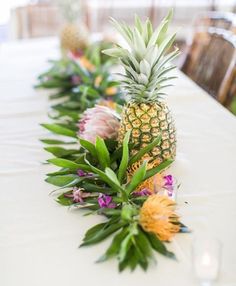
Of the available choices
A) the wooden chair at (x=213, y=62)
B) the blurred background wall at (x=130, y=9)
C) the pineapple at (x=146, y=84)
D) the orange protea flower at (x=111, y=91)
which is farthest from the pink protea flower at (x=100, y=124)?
the blurred background wall at (x=130, y=9)

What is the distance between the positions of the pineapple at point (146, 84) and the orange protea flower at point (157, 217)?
187 millimetres

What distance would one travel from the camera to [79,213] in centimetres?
89

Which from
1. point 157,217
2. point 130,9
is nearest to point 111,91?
point 157,217

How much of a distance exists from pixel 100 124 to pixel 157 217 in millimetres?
391

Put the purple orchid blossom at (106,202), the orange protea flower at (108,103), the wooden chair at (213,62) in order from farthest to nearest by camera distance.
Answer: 1. the wooden chair at (213,62)
2. the orange protea flower at (108,103)
3. the purple orchid blossom at (106,202)

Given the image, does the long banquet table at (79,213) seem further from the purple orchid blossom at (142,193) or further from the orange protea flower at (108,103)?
the orange protea flower at (108,103)

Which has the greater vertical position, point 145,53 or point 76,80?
point 145,53

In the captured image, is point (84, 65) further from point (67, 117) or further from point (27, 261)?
point (27, 261)

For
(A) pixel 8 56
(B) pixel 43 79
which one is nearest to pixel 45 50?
(A) pixel 8 56

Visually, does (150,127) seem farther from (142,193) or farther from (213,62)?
(213,62)

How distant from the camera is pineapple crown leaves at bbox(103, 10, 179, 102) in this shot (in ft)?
3.12

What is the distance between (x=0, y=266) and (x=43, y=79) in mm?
1187

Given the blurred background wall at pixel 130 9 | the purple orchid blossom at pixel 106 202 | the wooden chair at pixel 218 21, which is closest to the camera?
the purple orchid blossom at pixel 106 202

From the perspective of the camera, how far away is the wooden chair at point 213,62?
5.51ft
